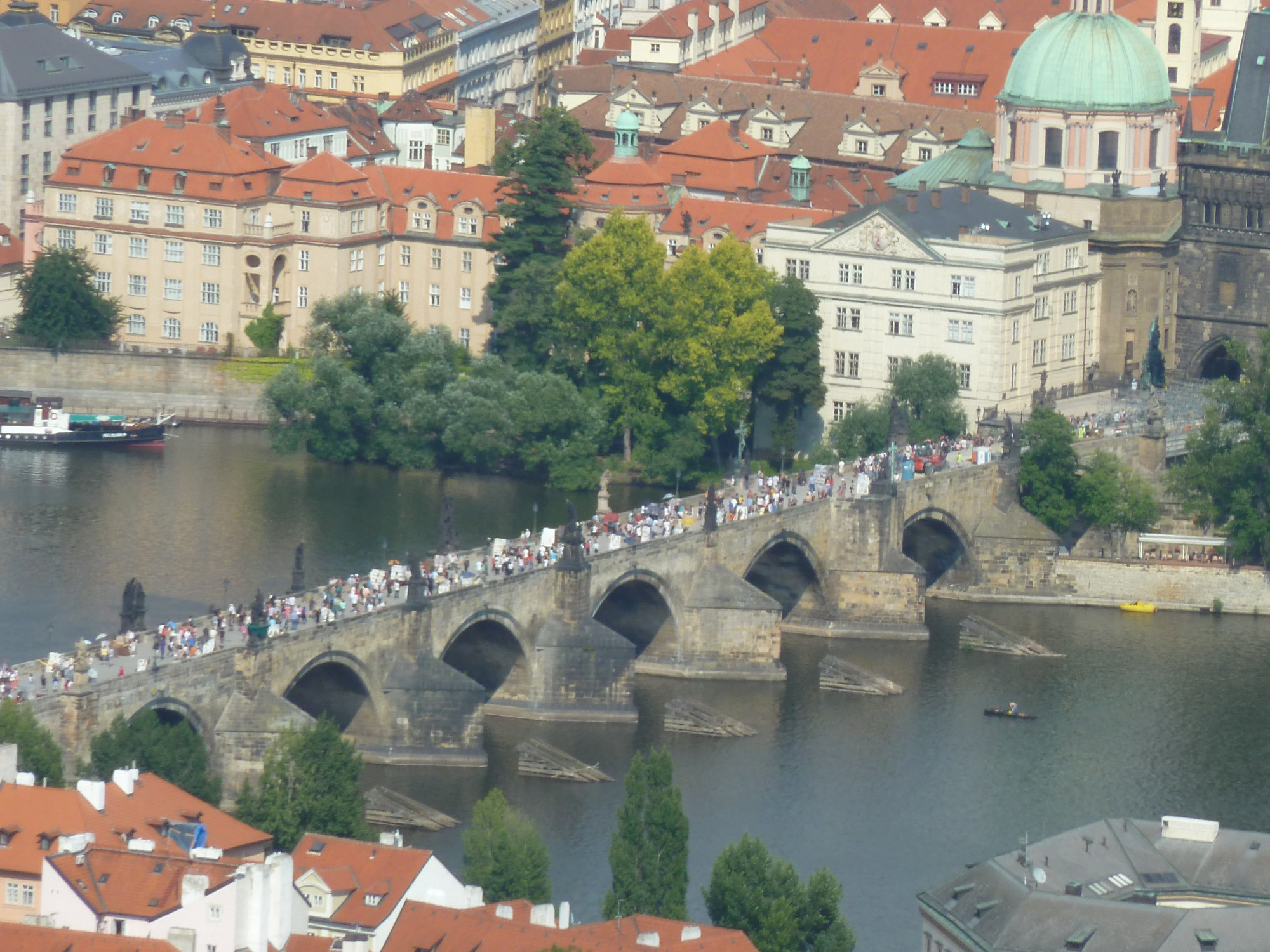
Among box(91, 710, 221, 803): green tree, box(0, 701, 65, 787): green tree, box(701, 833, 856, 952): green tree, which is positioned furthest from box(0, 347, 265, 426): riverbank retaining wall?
box(701, 833, 856, 952): green tree

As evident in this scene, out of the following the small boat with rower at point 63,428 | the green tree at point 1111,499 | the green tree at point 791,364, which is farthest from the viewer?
the small boat with rower at point 63,428

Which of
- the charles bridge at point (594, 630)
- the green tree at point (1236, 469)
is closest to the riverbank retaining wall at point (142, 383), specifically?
the charles bridge at point (594, 630)

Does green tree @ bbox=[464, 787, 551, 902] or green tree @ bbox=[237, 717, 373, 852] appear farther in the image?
green tree @ bbox=[237, 717, 373, 852]

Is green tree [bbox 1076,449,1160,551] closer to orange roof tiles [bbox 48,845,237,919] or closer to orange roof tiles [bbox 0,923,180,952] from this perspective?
orange roof tiles [bbox 48,845,237,919]

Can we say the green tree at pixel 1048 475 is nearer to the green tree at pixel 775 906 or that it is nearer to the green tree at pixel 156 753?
the green tree at pixel 156 753

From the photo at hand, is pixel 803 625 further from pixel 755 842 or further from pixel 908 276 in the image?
pixel 755 842

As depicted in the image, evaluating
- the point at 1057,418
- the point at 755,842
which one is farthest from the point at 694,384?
the point at 755,842

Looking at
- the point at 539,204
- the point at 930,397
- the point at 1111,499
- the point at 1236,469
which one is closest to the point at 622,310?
the point at 539,204
